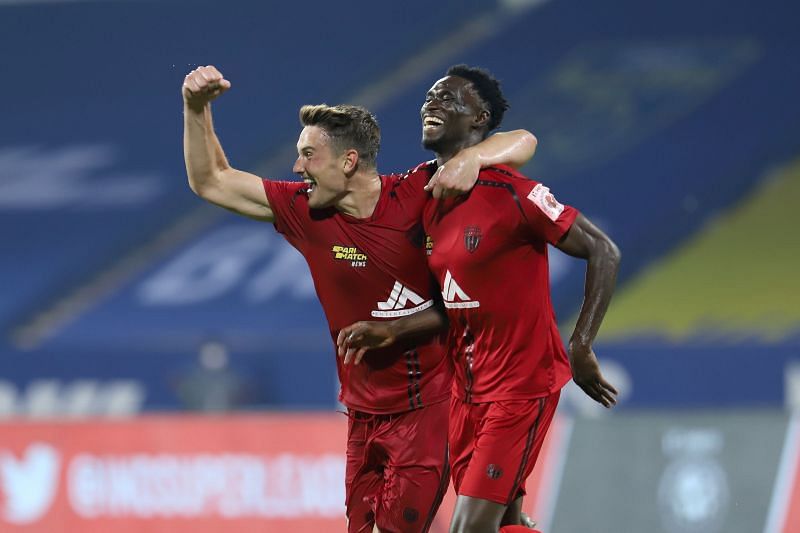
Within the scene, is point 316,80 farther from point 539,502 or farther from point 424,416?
point 424,416

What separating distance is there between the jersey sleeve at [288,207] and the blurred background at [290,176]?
5013 millimetres

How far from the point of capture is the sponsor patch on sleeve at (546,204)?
462 cm

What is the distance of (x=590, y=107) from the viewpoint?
46.2 feet

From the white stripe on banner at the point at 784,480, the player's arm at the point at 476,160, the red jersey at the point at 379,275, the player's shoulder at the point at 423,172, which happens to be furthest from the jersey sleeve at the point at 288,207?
the white stripe on banner at the point at 784,480

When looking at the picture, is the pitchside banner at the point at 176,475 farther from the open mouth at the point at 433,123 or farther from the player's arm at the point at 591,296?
the open mouth at the point at 433,123

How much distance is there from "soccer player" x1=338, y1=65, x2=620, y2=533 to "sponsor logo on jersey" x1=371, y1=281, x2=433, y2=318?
0.13m

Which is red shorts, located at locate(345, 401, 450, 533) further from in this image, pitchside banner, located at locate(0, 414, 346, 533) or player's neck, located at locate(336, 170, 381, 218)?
pitchside banner, located at locate(0, 414, 346, 533)

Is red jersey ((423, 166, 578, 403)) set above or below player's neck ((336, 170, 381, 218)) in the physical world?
below

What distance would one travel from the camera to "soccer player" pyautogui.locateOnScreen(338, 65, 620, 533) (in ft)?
15.2

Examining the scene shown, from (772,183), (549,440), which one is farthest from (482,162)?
(772,183)

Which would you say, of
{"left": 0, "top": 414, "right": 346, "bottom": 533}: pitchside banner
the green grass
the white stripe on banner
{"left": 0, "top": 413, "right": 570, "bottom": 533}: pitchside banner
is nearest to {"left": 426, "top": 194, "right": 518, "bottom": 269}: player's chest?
{"left": 0, "top": 413, "right": 570, "bottom": 533}: pitchside banner

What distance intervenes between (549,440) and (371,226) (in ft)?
9.13

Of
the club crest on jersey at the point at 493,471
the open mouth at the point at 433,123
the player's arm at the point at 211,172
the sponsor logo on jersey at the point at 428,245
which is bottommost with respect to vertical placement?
the club crest on jersey at the point at 493,471

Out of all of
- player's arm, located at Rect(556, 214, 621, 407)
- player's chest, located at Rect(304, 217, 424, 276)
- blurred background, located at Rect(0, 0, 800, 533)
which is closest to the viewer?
player's arm, located at Rect(556, 214, 621, 407)
